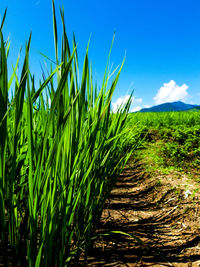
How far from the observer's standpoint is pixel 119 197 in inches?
69.0

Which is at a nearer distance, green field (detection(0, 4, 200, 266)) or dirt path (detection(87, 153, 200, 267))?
green field (detection(0, 4, 200, 266))

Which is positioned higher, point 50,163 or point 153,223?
point 50,163

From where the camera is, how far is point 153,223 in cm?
133

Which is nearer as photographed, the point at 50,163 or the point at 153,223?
the point at 50,163

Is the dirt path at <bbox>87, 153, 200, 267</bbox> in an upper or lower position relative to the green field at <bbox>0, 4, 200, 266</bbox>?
lower

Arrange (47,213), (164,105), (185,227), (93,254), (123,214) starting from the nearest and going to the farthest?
(47,213)
(93,254)
(185,227)
(123,214)
(164,105)

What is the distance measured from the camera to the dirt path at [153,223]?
925mm

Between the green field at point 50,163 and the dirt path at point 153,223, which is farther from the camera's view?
the dirt path at point 153,223

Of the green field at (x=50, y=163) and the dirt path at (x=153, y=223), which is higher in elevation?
the green field at (x=50, y=163)

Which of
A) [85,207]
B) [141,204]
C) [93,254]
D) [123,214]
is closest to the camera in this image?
[85,207]

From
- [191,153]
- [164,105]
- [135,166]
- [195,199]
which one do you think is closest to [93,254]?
[195,199]

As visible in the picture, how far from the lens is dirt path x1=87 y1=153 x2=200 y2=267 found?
93 cm

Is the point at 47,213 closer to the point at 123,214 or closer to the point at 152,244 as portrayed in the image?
the point at 152,244

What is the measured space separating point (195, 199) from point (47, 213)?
1.43m
